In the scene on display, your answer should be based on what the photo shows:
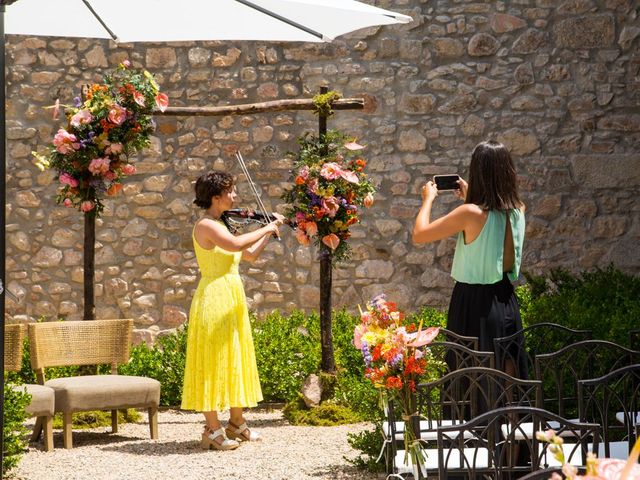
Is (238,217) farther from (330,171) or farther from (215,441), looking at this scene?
(215,441)

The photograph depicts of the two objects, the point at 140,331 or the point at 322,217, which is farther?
the point at 140,331

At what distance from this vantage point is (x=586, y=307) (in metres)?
6.71

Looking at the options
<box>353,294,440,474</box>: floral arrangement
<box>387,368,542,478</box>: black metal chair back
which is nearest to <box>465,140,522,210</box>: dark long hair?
<box>387,368,542,478</box>: black metal chair back

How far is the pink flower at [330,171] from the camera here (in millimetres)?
6922

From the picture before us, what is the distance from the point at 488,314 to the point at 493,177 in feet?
2.16

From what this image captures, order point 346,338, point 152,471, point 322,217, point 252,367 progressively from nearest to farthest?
point 152,471, point 252,367, point 322,217, point 346,338

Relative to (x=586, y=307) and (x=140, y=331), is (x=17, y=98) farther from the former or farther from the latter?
(x=586, y=307)

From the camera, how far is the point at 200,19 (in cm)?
574

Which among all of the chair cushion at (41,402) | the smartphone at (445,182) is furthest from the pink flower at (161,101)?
the smartphone at (445,182)

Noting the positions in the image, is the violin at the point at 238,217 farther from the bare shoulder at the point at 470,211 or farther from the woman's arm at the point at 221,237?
the bare shoulder at the point at 470,211

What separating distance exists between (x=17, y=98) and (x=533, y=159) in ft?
15.2

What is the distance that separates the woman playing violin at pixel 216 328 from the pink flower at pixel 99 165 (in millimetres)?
1018

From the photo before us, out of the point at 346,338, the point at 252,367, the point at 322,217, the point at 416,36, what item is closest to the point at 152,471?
the point at 252,367

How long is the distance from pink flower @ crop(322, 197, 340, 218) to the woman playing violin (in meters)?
0.58
